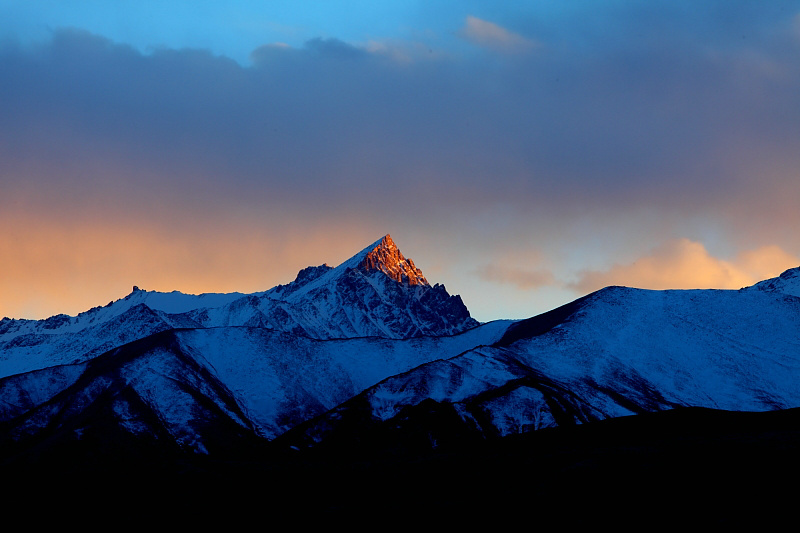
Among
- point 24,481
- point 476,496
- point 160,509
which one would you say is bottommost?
point 476,496

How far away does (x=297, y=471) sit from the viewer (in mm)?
160125

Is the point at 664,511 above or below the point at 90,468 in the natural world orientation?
below

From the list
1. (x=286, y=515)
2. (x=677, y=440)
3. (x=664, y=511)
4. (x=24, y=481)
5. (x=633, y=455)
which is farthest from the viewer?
(x=24, y=481)

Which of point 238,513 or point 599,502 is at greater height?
point 238,513

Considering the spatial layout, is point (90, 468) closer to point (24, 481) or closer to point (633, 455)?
point (24, 481)

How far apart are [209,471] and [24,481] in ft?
99.9

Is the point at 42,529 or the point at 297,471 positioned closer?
the point at 42,529

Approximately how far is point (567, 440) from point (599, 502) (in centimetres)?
4506

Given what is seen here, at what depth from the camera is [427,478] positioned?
14525 cm

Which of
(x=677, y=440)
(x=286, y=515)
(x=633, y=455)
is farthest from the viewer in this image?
(x=677, y=440)

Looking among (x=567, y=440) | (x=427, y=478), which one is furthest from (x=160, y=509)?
(x=567, y=440)

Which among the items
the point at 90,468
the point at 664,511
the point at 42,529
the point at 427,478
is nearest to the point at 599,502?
the point at 664,511

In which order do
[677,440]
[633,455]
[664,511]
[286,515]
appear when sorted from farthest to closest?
[677,440], [633,455], [286,515], [664,511]

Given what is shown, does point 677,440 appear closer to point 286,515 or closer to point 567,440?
point 567,440
